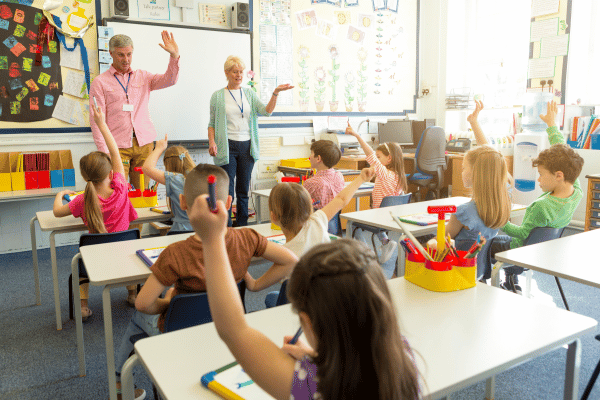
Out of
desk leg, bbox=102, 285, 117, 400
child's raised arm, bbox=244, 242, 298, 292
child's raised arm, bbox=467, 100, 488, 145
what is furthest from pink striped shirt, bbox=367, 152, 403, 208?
desk leg, bbox=102, 285, 117, 400

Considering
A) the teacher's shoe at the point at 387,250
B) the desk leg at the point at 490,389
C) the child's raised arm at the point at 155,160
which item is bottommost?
the desk leg at the point at 490,389

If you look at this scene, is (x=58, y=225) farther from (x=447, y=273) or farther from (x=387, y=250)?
(x=387, y=250)

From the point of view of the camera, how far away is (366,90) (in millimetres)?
6191

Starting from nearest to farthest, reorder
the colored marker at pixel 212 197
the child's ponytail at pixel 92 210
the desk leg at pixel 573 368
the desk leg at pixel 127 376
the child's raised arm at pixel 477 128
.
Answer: the colored marker at pixel 212 197, the desk leg at pixel 127 376, the desk leg at pixel 573 368, the child's ponytail at pixel 92 210, the child's raised arm at pixel 477 128

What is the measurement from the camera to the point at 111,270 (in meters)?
1.75

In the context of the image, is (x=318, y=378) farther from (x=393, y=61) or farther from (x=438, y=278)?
(x=393, y=61)

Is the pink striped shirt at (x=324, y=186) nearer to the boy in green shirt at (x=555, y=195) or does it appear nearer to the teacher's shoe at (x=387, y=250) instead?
the teacher's shoe at (x=387, y=250)

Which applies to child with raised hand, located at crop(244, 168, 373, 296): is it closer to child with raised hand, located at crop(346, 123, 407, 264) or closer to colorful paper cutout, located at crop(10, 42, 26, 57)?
child with raised hand, located at crop(346, 123, 407, 264)

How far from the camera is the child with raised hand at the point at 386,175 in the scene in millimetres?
3537

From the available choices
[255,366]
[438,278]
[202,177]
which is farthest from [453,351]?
[202,177]

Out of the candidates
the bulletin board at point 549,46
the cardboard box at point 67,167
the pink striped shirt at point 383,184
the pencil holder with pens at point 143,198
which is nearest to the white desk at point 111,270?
the pencil holder with pens at point 143,198

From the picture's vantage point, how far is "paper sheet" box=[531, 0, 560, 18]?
16.8ft

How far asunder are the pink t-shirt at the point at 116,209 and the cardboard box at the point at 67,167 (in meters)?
1.95

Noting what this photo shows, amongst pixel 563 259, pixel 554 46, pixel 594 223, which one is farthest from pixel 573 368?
pixel 554 46
